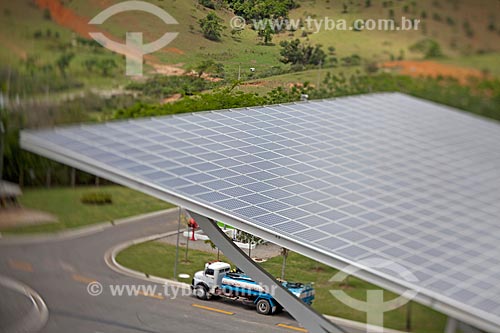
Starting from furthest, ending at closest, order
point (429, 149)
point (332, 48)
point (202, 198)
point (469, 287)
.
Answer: point (332, 48) < point (429, 149) < point (202, 198) < point (469, 287)

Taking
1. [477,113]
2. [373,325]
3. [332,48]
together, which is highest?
[332,48]

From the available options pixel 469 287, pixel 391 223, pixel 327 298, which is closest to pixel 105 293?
pixel 327 298

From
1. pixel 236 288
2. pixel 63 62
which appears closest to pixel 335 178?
pixel 236 288

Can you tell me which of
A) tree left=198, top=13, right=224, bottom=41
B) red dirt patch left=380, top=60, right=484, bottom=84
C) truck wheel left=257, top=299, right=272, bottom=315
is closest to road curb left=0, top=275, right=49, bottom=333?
truck wheel left=257, top=299, right=272, bottom=315

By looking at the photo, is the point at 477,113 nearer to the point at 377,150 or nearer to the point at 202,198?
the point at 377,150

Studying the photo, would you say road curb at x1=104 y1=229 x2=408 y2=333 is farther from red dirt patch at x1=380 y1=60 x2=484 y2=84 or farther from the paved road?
red dirt patch at x1=380 y1=60 x2=484 y2=84
